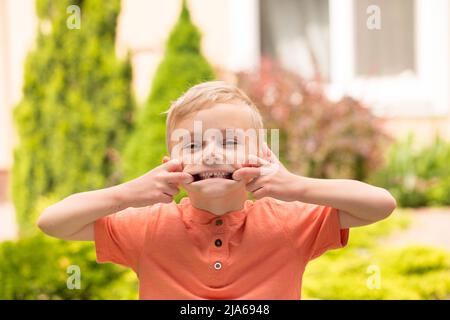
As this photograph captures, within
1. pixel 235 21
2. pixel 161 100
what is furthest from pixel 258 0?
pixel 161 100

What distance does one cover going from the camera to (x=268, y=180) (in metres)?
1.63

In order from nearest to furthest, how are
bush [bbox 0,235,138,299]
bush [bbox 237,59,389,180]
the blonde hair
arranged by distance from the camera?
the blonde hair < bush [bbox 0,235,138,299] < bush [bbox 237,59,389,180]

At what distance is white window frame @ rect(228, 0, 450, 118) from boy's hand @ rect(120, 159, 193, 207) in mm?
6533

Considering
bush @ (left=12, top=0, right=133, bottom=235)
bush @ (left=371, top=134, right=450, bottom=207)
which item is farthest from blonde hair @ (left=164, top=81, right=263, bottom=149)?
bush @ (left=371, top=134, right=450, bottom=207)

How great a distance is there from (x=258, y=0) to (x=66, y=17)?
3516 millimetres

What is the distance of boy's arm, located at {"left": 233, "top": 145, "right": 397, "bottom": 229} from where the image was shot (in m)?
1.63

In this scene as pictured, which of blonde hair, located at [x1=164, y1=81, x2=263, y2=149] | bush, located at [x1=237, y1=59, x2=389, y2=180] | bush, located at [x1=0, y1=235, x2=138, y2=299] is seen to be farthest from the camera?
bush, located at [x1=237, y1=59, x2=389, y2=180]

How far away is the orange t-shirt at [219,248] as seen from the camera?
1.71 m

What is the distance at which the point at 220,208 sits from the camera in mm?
1761

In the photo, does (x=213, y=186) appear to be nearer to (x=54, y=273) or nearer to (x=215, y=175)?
(x=215, y=175)

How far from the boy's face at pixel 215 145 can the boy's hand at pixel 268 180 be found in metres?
0.03

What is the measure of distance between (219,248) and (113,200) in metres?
0.29

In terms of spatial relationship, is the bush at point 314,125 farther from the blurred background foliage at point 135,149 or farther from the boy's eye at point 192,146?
the boy's eye at point 192,146

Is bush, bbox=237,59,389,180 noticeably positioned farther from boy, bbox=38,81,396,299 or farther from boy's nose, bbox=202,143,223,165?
boy's nose, bbox=202,143,223,165
